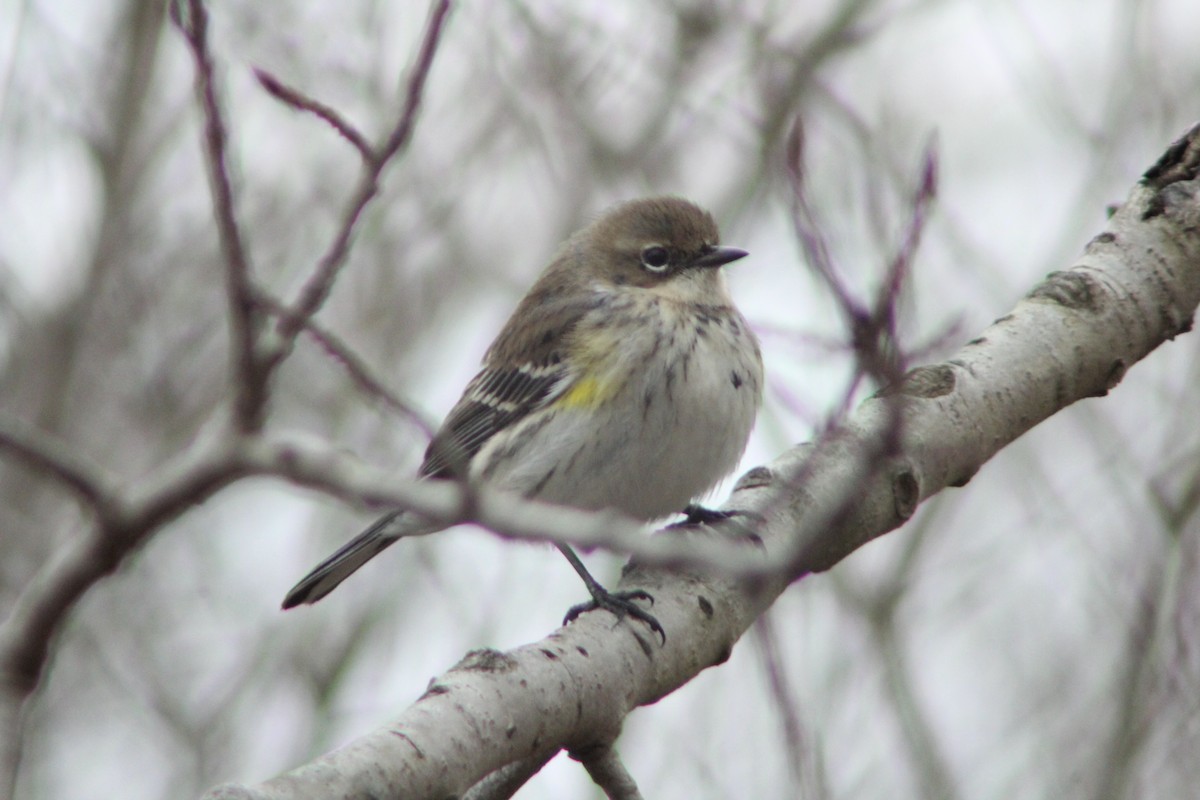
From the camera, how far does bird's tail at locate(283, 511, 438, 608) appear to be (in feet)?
21.5

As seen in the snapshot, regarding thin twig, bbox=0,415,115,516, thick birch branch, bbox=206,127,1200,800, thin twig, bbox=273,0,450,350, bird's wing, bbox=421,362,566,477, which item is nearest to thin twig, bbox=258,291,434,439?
thin twig, bbox=273,0,450,350

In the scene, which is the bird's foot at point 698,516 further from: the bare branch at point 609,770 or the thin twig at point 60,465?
the thin twig at point 60,465

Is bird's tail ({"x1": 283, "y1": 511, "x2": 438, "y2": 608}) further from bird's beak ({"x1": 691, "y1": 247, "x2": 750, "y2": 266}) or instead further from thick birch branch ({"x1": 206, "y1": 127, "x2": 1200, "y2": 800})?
bird's beak ({"x1": 691, "y1": 247, "x2": 750, "y2": 266})

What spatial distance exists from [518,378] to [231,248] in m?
5.04

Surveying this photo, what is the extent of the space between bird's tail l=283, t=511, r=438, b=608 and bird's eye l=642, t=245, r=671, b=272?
6.61 ft

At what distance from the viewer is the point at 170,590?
12.5 meters

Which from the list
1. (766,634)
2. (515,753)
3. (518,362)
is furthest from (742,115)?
(515,753)

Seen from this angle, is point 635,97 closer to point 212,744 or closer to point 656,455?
point 656,455

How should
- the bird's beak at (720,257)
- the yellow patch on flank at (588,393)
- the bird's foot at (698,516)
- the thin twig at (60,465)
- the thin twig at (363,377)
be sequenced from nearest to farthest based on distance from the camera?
the thin twig at (60,465)
the thin twig at (363,377)
the bird's foot at (698,516)
the yellow patch on flank at (588,393)
the bird's beak at (720,257)

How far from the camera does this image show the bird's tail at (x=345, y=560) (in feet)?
21.5

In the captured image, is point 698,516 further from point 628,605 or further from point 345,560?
point 345,560

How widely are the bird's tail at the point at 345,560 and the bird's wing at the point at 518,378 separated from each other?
426 mm

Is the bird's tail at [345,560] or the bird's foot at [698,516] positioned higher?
the bird's tail at [345,560]

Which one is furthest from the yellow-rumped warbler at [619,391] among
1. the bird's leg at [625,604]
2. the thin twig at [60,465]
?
the thin twig at [60,465]
